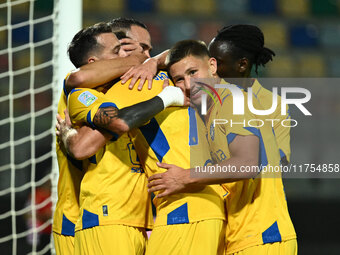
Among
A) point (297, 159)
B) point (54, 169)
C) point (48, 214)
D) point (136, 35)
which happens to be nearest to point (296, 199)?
point (297, 159)

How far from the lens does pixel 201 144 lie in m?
2.51

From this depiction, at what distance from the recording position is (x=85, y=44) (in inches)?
109

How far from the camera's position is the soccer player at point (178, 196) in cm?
237

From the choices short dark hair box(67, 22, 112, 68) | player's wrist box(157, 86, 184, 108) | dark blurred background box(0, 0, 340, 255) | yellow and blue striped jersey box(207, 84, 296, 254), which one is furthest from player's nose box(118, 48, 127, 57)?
dark blurred background box(0, 0, 340, 255)

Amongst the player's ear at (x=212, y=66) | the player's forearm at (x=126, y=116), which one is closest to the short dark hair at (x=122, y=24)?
the player's ear at (x=212, y=66)

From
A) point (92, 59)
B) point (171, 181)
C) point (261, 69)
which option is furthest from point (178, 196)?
→ point (261, 69)

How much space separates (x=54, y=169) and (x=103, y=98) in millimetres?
1562

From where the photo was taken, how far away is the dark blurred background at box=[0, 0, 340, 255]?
7.11 m

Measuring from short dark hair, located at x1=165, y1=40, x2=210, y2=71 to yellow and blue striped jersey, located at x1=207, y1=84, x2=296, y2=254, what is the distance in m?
0.20

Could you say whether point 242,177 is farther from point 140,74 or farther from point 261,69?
point 261,69

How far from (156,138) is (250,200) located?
0.51 metres

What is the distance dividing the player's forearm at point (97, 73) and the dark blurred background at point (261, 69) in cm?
439

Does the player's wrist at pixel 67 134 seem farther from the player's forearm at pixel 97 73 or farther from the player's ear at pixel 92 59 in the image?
the player's ear at pixel 92 59

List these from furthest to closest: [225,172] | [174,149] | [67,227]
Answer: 1. [67,227]
2. [174,149]
3. [225,172]
